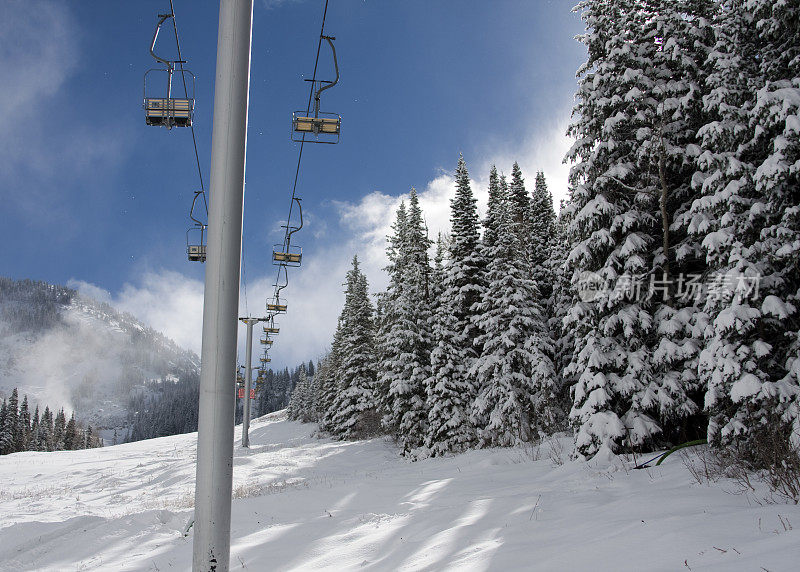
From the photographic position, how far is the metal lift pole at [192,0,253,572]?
310 centimetres

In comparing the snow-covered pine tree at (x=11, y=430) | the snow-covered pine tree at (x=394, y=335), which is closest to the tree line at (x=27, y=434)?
the snow-covered pine tree at (x=11, y=430)

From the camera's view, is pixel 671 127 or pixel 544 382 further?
pixel 544 382

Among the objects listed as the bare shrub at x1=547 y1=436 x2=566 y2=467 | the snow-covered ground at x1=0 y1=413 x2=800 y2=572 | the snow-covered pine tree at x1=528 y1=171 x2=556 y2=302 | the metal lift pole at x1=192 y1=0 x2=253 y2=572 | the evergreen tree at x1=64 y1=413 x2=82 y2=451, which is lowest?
the evergreen tree at x1=64 y1=413 x2=82 y2=451

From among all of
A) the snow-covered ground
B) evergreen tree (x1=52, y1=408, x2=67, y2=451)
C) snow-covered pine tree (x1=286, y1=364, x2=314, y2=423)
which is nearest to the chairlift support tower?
the snow-covered ground

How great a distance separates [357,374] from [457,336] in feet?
52.5

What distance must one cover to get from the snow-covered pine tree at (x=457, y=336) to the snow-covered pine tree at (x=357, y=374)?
42.7 feet

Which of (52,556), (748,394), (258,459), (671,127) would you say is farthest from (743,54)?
(258,459)

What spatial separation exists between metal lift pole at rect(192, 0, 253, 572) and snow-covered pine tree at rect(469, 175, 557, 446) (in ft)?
66.6

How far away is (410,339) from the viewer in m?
28.4

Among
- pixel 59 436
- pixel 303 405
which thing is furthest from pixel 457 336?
pixel 59 436

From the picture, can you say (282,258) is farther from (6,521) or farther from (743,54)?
(743,54)

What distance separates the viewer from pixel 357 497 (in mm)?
10508

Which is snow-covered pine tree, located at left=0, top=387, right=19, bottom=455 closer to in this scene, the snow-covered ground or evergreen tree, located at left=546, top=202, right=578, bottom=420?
the snow-covered ground

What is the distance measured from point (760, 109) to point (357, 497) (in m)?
14.0
